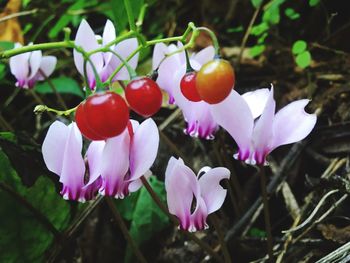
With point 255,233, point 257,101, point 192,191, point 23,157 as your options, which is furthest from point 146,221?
point 257,101

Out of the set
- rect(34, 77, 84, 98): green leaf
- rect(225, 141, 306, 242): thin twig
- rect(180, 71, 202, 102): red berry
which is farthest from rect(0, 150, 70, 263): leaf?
rect(34, 77, 84, 98): green leaf

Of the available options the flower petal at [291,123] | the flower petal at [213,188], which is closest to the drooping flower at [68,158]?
the flower petal at [213,188]

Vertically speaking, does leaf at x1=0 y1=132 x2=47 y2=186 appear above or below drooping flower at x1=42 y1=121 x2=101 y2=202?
below

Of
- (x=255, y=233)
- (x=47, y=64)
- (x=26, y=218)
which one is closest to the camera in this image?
(x=26, y=218)

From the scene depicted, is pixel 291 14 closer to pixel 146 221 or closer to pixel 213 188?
pixel 146 221

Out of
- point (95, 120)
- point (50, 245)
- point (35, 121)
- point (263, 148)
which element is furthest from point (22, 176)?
point (35, 121)

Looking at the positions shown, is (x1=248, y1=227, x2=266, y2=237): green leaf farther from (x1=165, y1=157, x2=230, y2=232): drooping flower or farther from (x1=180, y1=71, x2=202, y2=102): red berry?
(x1=180, y1=71, x2=202, y2=102): red berry

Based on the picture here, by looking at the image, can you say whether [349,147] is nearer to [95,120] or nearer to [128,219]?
[128,219]
